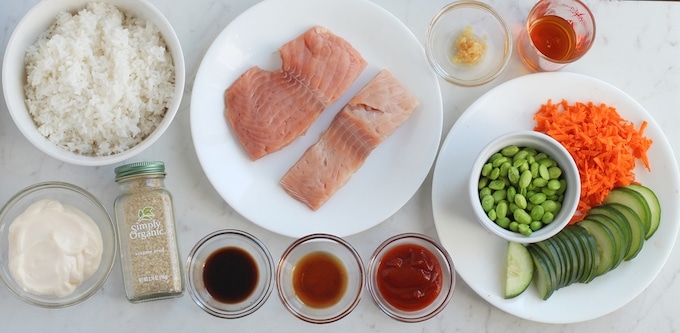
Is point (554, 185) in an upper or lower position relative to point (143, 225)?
upper

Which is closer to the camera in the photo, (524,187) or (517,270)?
(524,187)

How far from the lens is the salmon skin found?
1957 mm

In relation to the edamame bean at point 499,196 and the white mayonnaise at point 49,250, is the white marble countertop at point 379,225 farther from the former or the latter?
the edamame bean at point 499,196

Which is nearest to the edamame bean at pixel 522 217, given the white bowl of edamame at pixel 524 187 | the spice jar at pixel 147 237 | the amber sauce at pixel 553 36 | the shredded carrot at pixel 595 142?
the white bowl of edamame at pixel 524 187

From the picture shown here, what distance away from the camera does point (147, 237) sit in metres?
1.85

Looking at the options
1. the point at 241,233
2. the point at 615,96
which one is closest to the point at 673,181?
the point at 615,96

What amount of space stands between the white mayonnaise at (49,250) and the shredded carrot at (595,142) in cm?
138

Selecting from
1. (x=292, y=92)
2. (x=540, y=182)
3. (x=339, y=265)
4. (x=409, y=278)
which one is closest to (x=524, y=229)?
(x=540, y=182)

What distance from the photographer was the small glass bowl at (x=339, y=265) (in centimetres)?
187

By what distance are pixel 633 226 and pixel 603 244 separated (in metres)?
0.10

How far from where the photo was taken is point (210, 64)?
1933mm

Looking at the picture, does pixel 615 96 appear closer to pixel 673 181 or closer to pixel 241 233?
pixel 673 181

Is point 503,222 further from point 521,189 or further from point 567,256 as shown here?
point 567,256

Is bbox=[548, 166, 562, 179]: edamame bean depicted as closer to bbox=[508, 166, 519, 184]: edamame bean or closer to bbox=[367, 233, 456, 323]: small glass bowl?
bbox=[508, 166, 519, 184]: edamame bean
